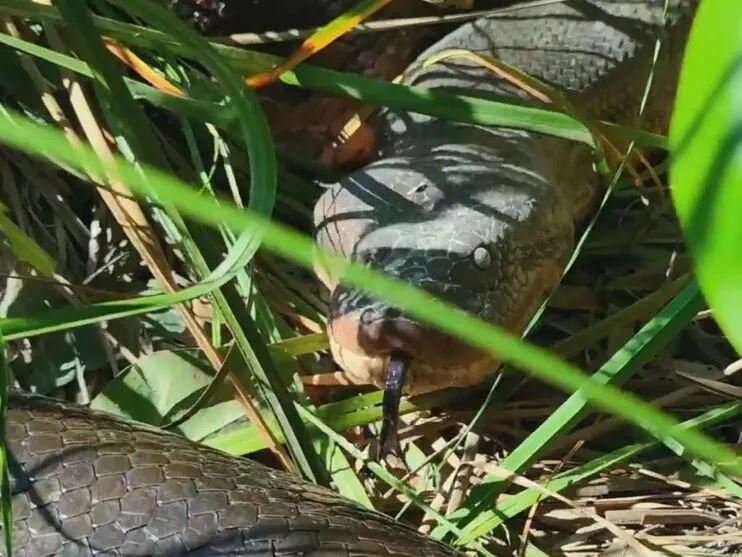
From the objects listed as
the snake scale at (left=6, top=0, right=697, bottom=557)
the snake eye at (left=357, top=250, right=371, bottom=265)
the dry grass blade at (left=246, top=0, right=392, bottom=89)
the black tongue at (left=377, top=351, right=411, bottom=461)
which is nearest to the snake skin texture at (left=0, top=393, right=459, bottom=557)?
the snake scale at (left=6, top=0, right=697, bottom=557)

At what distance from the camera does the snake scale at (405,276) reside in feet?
2.70

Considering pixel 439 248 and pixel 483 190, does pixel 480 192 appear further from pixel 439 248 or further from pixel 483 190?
pixel 439 248

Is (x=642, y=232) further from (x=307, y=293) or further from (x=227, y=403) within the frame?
(x=227, y=403)

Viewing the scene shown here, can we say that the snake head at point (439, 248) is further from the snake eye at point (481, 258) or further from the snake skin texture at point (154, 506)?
the snake skin texture at point (154, 506)

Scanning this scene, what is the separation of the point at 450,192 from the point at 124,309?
0.56 meters

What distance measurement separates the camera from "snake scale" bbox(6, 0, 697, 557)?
82 cm

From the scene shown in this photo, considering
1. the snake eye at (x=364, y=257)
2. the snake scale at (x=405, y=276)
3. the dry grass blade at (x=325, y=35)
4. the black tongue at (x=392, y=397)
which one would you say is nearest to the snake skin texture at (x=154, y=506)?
the snake scale at (x=405, y=276)

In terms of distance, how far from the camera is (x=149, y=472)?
0.85 metres

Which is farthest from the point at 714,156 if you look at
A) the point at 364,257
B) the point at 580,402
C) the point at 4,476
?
the point at 364,257

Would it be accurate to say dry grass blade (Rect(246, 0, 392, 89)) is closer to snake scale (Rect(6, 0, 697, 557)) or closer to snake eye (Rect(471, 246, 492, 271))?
snake scale (Rect(6, 0, 697, 557))

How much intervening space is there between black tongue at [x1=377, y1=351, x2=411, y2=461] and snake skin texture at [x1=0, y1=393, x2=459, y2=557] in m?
0.19

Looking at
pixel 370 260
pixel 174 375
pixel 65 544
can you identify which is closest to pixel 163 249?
pixel 174 375

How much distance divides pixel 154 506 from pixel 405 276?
1.32 ft

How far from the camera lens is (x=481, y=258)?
1134 millimetres
